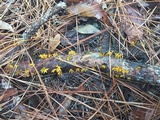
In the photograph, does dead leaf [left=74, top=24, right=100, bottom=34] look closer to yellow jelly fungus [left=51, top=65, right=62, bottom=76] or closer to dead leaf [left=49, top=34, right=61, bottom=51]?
dead leaf [left=49, top=34, right=61, bottom=51]

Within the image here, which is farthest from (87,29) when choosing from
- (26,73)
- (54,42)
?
(26,73)

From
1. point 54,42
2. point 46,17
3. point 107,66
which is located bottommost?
point 107,66

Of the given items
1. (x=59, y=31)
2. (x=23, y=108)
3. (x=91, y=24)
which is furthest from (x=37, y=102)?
(x=91, y=24)

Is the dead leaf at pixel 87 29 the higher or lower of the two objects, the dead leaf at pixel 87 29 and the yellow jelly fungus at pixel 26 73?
the higher

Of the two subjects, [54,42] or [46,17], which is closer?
[46,17]

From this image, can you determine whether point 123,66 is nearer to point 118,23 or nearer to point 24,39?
point 118,23

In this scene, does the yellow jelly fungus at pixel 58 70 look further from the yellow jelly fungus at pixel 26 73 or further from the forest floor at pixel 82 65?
the yellow jelly fungus at pixel 26 73

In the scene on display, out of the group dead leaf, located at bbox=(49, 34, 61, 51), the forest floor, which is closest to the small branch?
the forest floor

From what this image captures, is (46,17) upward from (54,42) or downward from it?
upward

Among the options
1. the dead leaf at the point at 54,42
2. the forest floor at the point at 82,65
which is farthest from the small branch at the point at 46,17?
the dead leaf at the point at 54,42

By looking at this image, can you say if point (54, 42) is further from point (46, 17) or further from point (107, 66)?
point (107, 66)
